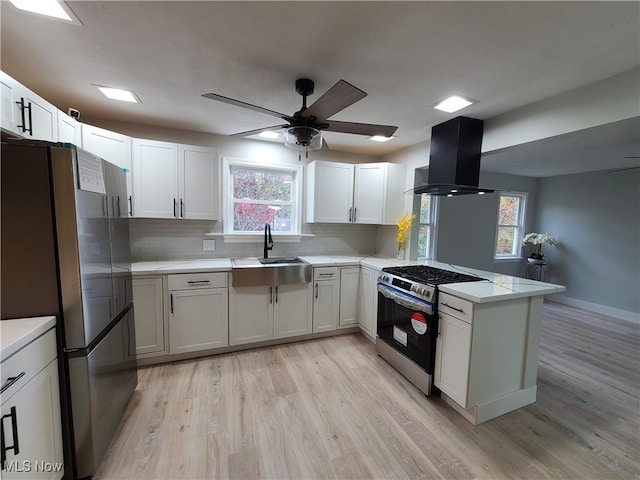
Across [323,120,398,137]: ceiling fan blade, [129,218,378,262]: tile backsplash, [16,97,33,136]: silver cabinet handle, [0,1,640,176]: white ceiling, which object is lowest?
[129,218,378,262]: tile backsplash

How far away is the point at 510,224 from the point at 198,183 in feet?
19.4

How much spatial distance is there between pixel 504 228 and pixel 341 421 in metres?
5.32

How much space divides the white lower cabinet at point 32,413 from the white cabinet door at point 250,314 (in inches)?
59.9

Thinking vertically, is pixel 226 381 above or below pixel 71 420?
below

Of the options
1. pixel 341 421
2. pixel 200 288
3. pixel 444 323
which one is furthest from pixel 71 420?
pixel 444 323

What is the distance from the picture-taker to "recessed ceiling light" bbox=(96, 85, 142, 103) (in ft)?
6.91

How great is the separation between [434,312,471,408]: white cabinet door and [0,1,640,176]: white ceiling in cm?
176

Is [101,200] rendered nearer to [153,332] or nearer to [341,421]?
[153,332]

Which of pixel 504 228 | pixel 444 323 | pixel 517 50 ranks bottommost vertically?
pixel 444 323

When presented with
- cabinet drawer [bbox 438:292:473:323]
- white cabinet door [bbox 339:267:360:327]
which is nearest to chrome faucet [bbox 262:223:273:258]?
white cabinet door [bbox 339:267:360:327]

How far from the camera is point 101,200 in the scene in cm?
154

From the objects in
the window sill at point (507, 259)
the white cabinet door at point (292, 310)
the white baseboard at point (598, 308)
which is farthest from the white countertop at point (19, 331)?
the white baseboard at point (598, 308)

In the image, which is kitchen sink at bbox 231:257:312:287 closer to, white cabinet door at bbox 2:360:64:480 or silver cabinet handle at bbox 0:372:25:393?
white cabinet door at bbox 2:360:64:480

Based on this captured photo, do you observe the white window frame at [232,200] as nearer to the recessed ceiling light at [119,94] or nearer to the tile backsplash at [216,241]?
the tile backsplash at [216,241]
